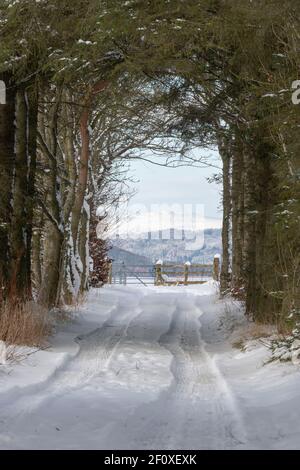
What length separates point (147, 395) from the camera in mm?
7457

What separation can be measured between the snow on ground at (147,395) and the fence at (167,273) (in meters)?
26.9

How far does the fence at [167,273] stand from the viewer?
4078 cm

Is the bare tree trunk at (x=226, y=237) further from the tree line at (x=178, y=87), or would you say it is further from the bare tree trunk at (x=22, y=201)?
the bare tree trunk at (x=22, y=201)

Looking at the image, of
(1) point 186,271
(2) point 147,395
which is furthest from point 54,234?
(1) point 186,271

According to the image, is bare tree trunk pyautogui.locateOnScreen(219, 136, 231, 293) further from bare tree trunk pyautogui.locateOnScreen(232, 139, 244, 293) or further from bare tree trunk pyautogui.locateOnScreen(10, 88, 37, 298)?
bare tree trunk pyautogui.locateOnScreen(10, 88, 37, 298)

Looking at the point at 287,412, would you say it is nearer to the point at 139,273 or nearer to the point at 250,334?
the point at 250,334

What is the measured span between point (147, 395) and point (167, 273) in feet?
110

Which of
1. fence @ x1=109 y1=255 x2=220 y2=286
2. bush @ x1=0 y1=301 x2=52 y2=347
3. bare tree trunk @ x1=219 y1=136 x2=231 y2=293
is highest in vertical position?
bare tree trunk @ x1=219 y1=136 x2=231 y2=293

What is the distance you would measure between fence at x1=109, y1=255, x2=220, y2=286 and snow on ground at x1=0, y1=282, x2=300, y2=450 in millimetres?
26940

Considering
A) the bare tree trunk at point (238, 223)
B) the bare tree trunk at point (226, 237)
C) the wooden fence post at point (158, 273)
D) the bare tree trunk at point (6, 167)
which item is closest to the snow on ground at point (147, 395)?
the bare tree trunk at point (6, 167)

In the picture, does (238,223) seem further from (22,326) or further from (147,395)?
(147,395)

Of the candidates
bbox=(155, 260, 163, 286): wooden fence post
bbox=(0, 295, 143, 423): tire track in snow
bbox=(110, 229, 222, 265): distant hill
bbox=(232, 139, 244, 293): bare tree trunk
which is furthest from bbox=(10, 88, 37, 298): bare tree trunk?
bbox=(110, 229, 222, 265): distant hill

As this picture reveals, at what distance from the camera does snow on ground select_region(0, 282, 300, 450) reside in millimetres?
5562

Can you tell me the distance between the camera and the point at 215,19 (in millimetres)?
9016
